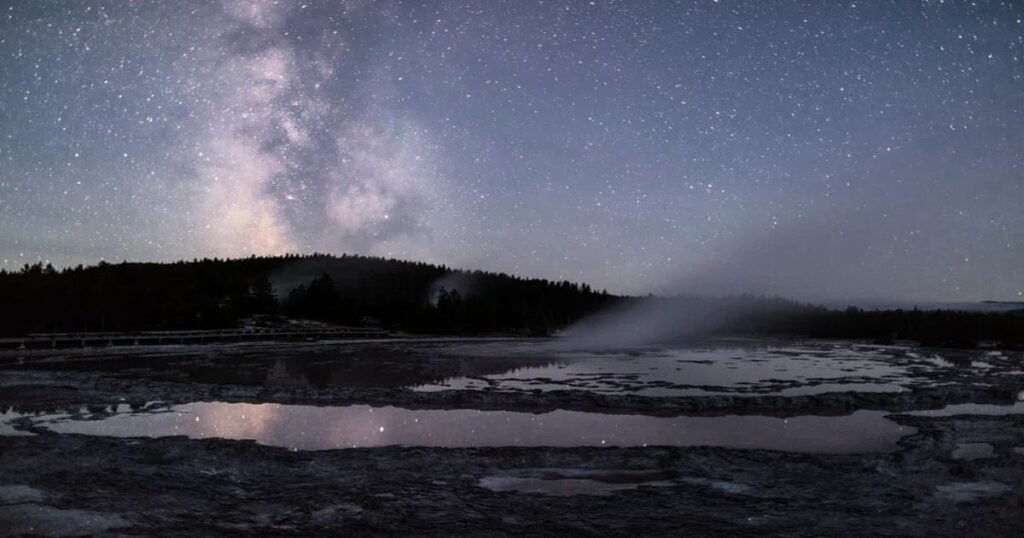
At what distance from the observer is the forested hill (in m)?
69.3

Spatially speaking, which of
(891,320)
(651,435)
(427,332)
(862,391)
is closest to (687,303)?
(891,320)

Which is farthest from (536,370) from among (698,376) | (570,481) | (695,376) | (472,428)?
(570,481)

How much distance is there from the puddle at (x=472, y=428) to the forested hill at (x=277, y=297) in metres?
45.0

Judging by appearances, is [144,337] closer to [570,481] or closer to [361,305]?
[570,481]

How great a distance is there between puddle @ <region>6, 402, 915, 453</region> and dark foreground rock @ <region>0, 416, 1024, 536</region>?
1231 mm

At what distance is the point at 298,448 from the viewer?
13.9 metres

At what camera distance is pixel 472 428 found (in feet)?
54.1

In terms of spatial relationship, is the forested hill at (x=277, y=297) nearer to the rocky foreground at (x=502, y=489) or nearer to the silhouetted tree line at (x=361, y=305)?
the silhouetted tree line at (x=361, y=305)

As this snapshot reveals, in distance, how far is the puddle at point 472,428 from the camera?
14734 mm

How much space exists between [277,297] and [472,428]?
326ft

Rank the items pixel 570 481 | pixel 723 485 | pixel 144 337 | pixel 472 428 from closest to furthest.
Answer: pixel 723 485, pixel 570 481, pixel 472 428, pixel 144 337

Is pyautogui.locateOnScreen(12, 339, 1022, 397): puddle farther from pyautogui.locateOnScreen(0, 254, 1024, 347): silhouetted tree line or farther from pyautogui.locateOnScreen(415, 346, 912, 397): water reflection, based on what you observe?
pyautogui.locateOnScreen(0, 254, 1024, 347): silhouetted tree line

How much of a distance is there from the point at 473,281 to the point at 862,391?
14029 cm

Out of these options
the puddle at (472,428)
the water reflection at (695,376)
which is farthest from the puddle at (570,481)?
the water reflection at (695,376)
